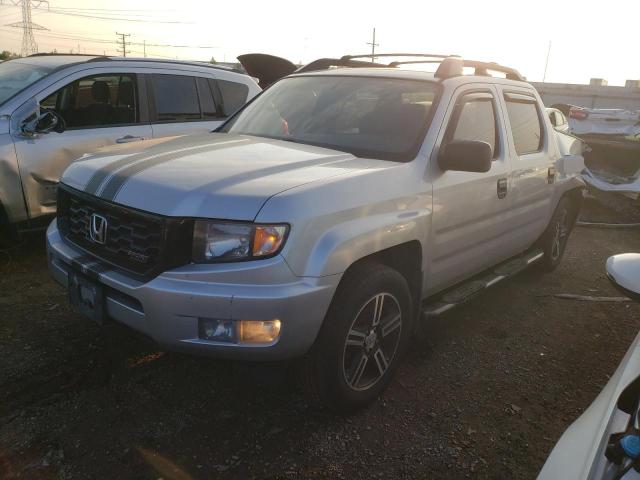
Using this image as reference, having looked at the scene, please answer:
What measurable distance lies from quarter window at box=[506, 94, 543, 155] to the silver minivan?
3.07 m

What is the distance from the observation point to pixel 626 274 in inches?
73.4

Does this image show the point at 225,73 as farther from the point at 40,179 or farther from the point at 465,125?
the point at 465,125

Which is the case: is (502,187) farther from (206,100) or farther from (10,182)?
(10,182)

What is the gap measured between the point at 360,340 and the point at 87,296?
4.54ft

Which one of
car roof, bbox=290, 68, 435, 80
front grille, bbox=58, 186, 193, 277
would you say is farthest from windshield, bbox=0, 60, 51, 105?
car roof, bbox=290, 68, 435, 80

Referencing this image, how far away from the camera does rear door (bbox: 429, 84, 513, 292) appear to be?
321 centimetres

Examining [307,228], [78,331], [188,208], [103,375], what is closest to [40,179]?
[78,331]

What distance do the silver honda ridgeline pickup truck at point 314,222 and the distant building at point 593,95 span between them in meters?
25.8

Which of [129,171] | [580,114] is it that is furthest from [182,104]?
[580,114]

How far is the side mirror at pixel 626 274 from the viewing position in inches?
71.4

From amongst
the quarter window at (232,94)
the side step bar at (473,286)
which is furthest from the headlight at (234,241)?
the quarter window at (232,94)

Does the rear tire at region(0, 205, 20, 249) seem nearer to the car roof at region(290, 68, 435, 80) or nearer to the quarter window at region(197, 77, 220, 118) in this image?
the quarter window at region(197, 77, 220, 118)

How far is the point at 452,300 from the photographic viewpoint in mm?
3502

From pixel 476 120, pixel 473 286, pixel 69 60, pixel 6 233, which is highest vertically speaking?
pixel 69 60
